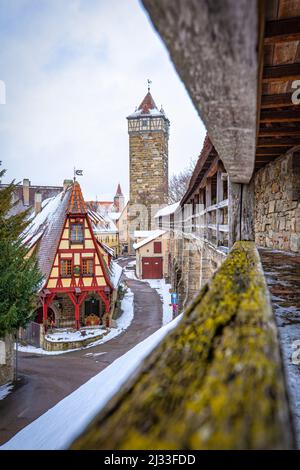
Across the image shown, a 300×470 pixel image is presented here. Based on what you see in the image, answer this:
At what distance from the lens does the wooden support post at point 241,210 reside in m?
3.47

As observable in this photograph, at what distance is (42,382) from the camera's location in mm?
9352

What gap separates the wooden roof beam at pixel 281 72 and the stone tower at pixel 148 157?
29.0m

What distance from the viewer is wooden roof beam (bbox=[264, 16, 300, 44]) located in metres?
1.61

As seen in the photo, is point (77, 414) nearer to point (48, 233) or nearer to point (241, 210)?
point (241, 210)

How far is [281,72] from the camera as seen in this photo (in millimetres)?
2078

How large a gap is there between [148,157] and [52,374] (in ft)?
80.4

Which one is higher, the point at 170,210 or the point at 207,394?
the point at 170,210

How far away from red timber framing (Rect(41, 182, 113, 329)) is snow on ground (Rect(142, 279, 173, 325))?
313 centimetres

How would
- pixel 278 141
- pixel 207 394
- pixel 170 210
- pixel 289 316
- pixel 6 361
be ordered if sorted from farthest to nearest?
pixel 170 210
pixel 6 361
pixel 278 141
pixel 289 316
pixel 207 394

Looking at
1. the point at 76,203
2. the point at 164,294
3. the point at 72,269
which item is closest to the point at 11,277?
the point at 72,269

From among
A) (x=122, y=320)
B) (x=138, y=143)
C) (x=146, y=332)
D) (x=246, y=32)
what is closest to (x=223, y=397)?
(x=246, y=32)

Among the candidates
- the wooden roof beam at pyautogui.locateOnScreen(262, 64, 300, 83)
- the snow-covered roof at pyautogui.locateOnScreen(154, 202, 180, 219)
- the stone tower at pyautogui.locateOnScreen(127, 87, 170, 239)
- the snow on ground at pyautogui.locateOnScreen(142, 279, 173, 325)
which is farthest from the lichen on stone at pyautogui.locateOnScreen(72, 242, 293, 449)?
the stone tower at pyautogui.locateOnScreen(127, 87, 170, 239)

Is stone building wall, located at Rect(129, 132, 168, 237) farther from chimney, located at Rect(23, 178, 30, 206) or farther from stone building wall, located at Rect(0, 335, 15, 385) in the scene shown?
stone building wall, located at Rect(0, 335, 15, 385)

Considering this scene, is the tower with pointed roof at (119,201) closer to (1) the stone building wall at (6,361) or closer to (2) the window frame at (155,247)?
(2) the window frame at (155,247)
